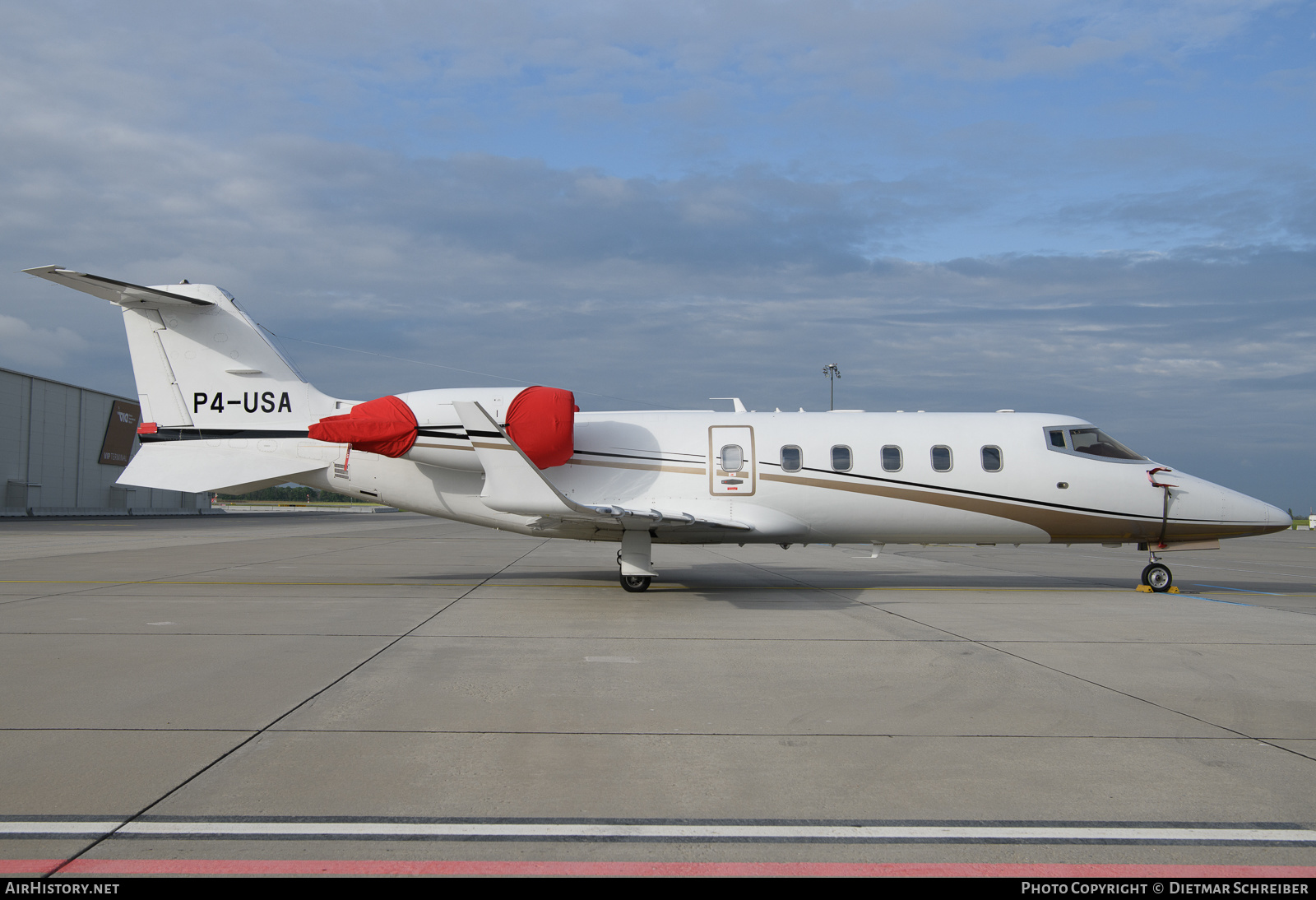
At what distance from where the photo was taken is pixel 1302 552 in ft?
104

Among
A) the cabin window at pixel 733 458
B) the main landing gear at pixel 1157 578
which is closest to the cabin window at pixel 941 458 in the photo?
the cabin window at pixel 733 458

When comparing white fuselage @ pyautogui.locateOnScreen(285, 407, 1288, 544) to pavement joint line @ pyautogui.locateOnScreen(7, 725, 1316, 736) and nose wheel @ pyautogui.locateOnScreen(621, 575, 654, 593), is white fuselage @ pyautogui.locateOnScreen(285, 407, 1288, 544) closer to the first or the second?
nose wheel @ pyautogui.locateOnScreen(621, 575, 654, 593)

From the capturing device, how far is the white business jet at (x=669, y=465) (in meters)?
14.4

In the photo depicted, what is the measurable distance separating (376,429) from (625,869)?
11.4 metres

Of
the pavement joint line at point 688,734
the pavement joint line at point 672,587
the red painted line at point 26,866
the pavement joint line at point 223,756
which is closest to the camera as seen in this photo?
the red painted line at point 26,866

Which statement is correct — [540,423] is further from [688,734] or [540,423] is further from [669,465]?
[688,734]

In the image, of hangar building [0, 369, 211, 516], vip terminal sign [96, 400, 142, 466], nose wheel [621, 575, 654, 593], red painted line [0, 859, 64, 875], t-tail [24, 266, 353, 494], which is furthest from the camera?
vip terminal sign [96, 400, 142, 466]

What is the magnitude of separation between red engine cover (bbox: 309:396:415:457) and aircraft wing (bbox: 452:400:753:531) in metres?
1.80

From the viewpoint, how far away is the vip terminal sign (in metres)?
57.1

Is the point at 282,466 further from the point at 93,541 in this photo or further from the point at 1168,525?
the point at 93,541

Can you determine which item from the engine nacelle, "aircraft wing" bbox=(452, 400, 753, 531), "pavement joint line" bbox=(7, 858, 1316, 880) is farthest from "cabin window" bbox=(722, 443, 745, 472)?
"pavement joint line" bbox=(7, 858, 1316, 880)

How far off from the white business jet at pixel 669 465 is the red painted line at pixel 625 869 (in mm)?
10283

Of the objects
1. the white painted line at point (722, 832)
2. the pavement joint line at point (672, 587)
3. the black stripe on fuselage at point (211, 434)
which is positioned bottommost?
the pavement joint line at point (672, 587)

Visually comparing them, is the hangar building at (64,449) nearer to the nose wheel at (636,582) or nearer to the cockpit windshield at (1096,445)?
the nose wheel at (636,582)
